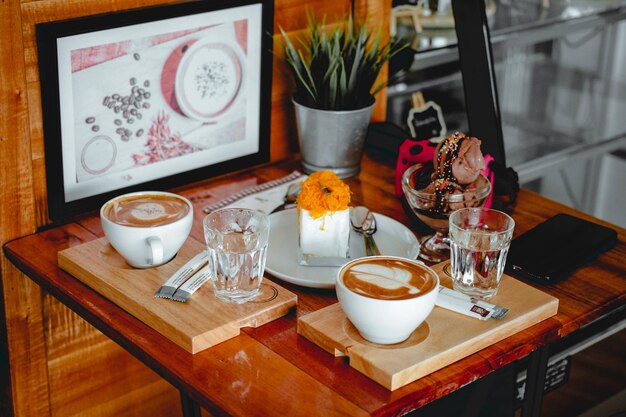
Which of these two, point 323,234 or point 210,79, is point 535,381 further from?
point 210,79

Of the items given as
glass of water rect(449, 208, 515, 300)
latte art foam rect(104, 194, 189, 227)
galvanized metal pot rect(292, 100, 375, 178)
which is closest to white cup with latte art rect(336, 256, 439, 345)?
glass of water rect(449, 208, 515, 300)

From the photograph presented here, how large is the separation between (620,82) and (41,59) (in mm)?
2665

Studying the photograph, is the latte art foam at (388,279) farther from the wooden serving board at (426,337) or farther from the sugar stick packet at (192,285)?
the sugar stick packet at (192,285)

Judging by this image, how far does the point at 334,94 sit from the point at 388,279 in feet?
2.00

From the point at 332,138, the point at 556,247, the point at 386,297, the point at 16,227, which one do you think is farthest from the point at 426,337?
the point at 16,227

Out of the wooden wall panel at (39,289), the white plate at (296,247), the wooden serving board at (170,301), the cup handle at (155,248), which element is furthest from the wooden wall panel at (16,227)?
the white plate at (296,247)

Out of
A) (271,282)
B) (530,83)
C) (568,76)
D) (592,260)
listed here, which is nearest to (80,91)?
(271,282)

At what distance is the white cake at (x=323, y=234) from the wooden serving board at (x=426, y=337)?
18 centimetres

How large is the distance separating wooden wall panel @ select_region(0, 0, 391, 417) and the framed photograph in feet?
0.08

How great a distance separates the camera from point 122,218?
1.36 metres

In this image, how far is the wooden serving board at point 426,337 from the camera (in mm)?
1106

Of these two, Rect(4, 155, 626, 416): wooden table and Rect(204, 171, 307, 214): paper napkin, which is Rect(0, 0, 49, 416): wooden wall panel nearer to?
Rect(4, 155, 626, 416): wooden table

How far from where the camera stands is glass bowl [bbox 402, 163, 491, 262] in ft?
4.77

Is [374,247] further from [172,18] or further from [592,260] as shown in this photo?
[172,18]
